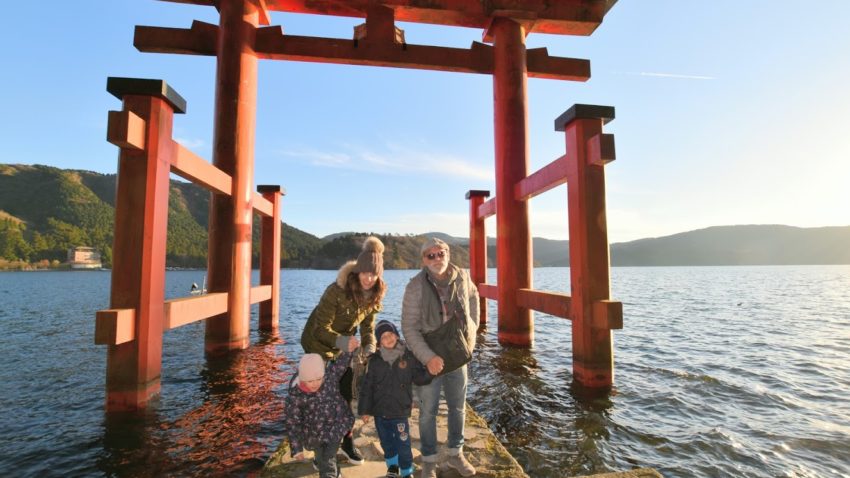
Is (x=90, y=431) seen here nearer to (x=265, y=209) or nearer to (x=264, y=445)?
(x=264, y=445)

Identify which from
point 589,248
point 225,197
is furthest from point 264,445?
point 225,197

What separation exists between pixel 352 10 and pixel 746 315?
2333 cm

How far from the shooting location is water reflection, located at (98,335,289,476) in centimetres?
371

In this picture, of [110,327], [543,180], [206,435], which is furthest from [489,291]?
[110,327]

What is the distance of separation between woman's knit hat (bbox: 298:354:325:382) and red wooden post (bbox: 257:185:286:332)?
29.4 ft

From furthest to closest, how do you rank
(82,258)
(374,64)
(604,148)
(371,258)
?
(82,258) → (374,64) → (604,148) → (371,258)

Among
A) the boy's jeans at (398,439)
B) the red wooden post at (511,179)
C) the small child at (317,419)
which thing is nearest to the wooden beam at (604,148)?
the red wooden post at (511,179)

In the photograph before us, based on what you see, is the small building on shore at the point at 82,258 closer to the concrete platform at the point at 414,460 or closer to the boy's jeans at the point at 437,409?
the concrete platform at the point at 414,460

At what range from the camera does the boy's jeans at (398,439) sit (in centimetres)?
271

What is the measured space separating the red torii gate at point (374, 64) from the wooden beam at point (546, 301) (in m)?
0.18

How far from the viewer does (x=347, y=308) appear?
3105 millimetres

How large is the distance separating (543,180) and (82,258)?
420 feet

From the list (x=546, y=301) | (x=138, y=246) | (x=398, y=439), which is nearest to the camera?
(x=398, y=439)

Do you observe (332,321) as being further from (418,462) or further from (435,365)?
(418,462)
